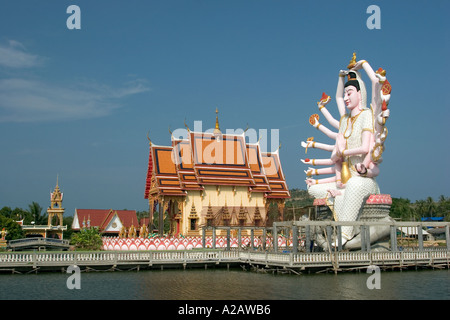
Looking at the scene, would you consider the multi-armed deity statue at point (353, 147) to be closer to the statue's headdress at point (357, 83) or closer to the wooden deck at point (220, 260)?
the statue's headdress at point (357, 83)

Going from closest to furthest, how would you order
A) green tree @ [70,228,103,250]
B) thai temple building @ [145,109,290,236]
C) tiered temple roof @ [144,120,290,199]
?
1. green tree @ [70,228,103,250]
2. thai temple building @ [145,109,290,236]
3. tiered temple roof @ [144,120,290,199]

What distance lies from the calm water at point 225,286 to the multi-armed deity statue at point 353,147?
368 cm

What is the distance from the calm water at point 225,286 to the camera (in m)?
14.5

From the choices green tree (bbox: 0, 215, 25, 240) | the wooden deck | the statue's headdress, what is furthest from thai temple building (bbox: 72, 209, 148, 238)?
the statue's headdress

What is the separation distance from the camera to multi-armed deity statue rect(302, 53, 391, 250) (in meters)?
21.8

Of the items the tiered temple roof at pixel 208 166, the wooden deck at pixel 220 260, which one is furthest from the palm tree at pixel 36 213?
the wooden deck at pixel 220 260

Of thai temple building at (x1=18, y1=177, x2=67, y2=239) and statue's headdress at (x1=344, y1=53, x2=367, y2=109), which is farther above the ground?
statue's headdress at (x1=344, y1=53, x2=367, y2=109)

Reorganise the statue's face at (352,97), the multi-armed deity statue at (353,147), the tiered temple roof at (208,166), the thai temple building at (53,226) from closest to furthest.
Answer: the multi-armed deity statue at (353,147) < the statue's face at (352,97) < the tiered temple roof at (208,166) < the thai temple building at (53,226)

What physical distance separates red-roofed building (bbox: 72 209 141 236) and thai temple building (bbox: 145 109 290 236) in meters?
11.2

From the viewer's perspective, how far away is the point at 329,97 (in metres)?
25.9

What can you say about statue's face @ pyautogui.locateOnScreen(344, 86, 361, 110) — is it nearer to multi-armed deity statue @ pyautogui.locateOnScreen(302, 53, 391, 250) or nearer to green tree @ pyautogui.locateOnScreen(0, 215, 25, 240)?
multi-armed deity statue @ pyautogui.locateOnScreen(302, 53, 391, 250)
